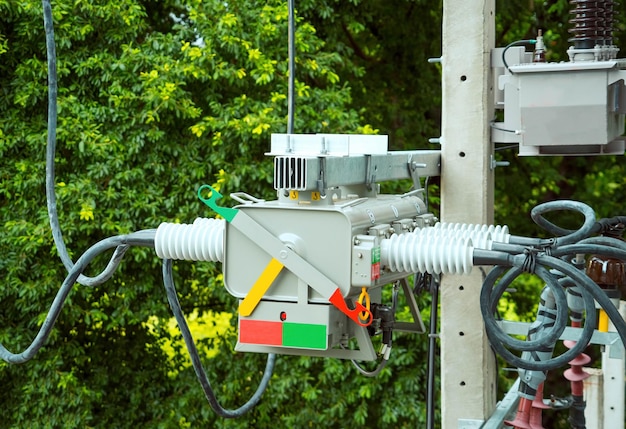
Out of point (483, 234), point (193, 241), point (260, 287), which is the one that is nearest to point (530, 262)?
point (483, 234)

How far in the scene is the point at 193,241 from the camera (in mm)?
1531

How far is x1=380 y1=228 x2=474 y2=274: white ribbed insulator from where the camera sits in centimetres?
137

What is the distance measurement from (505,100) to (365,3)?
135 inches

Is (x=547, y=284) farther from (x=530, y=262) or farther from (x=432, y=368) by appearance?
(x=432, y=368)

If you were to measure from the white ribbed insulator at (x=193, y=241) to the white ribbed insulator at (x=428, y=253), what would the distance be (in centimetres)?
28

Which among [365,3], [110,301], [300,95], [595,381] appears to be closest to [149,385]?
[110,301]

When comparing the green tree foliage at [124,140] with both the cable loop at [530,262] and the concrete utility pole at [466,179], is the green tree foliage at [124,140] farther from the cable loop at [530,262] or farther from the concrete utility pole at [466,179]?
the cable loop at [530,262]

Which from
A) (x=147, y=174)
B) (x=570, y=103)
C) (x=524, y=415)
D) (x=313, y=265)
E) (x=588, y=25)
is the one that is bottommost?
(x=524, y=415)

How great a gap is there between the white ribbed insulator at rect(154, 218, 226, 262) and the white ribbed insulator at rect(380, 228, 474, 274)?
281 millimetres

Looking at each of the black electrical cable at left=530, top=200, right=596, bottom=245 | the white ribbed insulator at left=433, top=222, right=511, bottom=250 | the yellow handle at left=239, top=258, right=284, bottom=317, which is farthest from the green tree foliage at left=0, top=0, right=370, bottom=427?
the yellow handle at left=239, top=258, right=284, bottom=317

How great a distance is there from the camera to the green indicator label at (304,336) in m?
1.37

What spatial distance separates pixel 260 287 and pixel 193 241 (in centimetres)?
19

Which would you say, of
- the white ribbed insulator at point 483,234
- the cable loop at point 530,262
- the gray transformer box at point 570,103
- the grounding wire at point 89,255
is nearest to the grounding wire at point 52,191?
the grounding wire at point 89,255

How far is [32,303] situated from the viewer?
4.68 meters
